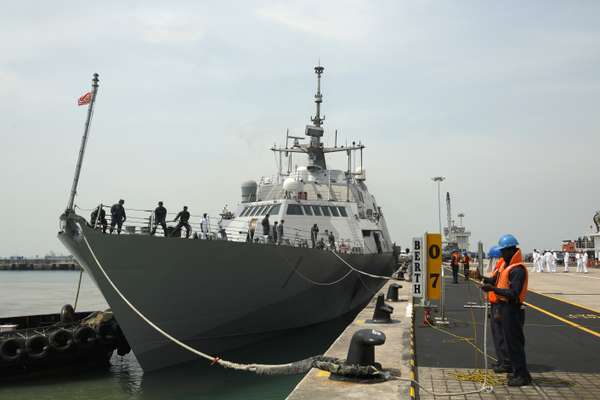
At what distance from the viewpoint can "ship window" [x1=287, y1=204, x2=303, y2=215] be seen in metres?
16.5

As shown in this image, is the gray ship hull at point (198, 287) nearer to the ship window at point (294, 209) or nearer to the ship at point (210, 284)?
the ship at point (210, 284)

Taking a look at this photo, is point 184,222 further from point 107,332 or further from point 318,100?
point 318,100

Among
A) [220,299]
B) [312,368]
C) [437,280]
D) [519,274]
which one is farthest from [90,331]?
[519,274]

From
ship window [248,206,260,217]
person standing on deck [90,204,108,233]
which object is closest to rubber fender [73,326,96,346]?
person standing on deck [90,204,108,233]

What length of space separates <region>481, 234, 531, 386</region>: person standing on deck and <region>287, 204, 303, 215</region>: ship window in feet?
37.8

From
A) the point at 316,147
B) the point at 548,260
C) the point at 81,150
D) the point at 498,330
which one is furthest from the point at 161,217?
the point at 548,260

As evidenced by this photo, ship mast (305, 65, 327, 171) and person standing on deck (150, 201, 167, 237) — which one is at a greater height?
ship mast (305, 65, 327, 171)

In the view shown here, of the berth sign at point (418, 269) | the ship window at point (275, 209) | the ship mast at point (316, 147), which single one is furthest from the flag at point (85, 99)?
the ship mast at point (316, 147)

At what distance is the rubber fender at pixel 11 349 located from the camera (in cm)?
963

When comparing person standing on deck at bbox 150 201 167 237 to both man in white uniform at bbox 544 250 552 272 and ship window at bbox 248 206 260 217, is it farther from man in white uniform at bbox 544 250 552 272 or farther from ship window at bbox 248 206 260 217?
man in white uniform at bbox 544 250 552 272

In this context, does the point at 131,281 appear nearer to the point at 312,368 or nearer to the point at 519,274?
the point at 312,368

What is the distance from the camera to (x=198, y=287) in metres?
9.66

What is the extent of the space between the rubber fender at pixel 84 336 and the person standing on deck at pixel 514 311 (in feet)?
28.5

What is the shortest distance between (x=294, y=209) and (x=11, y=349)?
9.24m
